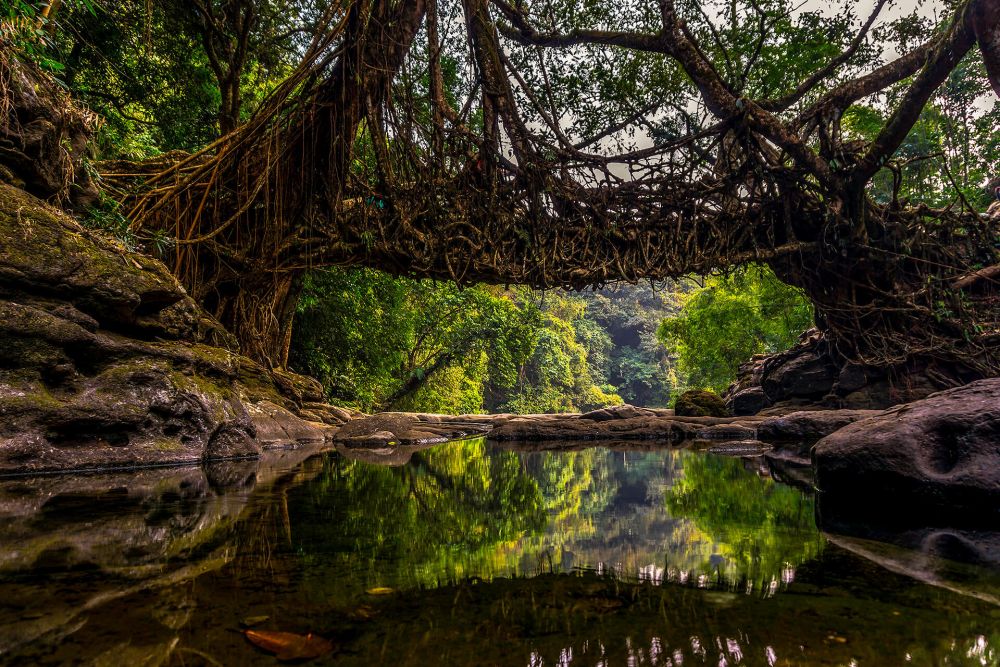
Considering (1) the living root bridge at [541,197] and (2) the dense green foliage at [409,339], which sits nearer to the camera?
(1) the living root bridge at [541,197]

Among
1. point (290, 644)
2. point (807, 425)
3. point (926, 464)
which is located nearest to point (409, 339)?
point (807, 425)

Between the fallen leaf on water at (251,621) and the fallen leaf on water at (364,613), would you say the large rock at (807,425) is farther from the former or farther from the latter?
the fallen leaf on water at (251,621)

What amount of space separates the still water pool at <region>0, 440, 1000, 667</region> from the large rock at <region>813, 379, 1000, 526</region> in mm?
237

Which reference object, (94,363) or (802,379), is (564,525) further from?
(802,379)

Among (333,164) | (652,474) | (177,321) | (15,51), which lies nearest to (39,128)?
(15,51)

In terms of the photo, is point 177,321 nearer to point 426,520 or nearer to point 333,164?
point 333,164

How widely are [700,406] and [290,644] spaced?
9.40 m

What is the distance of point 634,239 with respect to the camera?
6512 millimetres

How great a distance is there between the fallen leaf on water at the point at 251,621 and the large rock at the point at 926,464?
2.00 m

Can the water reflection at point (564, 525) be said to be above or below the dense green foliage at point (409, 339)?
below

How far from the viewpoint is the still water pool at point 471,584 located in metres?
0.83

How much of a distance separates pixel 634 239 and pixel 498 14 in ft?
12.8

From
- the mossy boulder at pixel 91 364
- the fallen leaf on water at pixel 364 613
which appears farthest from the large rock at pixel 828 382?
the mossy boulder at pixel 91 364

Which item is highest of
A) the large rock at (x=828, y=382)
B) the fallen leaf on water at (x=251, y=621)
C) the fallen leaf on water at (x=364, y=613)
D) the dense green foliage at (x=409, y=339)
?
the dense green foliage at (x=409, y=339)
